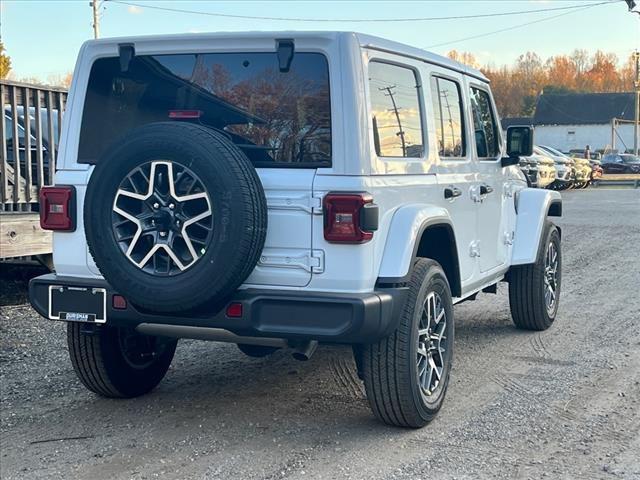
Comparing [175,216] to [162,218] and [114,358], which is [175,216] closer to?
[162,218]

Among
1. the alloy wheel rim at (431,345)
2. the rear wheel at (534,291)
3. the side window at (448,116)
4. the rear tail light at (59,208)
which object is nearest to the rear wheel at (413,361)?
the alloy wheel rim at (431,345)

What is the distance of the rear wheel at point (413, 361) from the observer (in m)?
4.35

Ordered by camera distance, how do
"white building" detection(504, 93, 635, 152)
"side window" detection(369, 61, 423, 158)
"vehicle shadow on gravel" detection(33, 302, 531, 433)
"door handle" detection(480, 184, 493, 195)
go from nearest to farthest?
"side window" detection(369, 61, 423, 158), "vehicle shadow on gravel" detection(33, 302, 531, 433), "door handle" detection(480, 184, 493, 195), "white building" detection(504, 93, 635, 152)

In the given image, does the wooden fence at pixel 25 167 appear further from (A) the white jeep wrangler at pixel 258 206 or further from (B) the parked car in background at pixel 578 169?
(B) the parked car in background at pixel 578 169

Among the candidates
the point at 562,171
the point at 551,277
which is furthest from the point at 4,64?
the point at 551,277

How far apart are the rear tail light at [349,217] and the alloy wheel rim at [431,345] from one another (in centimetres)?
73

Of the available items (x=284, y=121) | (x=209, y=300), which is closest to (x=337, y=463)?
(x=209, y=300)

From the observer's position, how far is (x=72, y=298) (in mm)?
4504

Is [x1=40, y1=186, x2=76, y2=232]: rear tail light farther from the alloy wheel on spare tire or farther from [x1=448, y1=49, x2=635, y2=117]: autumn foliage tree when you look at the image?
[x1=448, y1=49, x2=635, y2=117]: autumn foliage tree

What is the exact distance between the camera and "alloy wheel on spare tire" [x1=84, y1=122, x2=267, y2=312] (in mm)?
3973

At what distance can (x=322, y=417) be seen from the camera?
4.85 m

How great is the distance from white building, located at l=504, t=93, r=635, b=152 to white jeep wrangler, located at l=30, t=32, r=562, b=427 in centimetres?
7771

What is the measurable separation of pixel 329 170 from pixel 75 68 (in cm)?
171

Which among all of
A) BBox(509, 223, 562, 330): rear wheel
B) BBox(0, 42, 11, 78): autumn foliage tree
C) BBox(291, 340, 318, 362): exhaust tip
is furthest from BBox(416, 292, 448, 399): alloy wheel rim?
BBox(0, 42, 11, 78): autumn foliage tree
